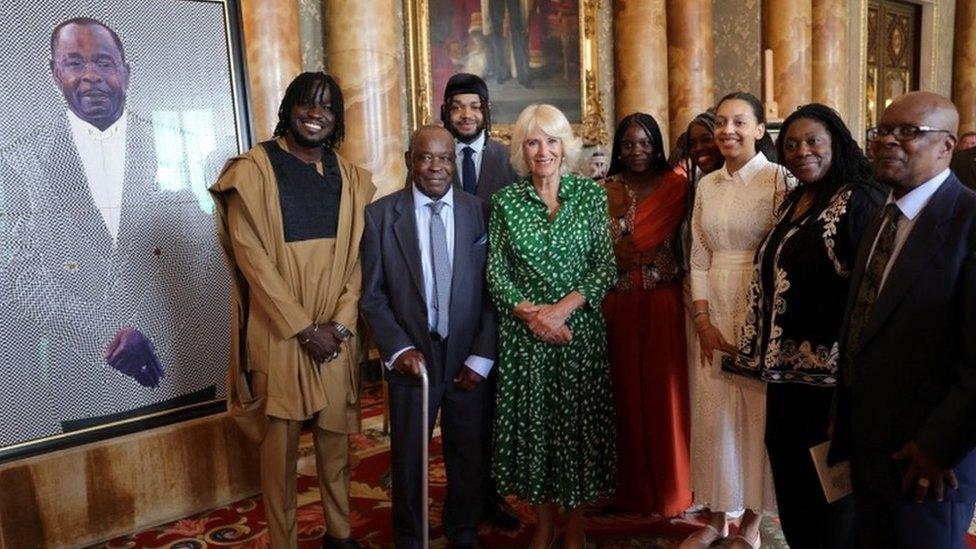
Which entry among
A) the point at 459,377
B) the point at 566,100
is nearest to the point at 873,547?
the point at 459,377

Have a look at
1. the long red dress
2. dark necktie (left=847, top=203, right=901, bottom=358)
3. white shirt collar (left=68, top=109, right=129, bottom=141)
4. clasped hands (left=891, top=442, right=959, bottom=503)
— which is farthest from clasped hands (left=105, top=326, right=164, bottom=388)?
clasped hands (left=891, top=442, right=959, bottom=503)

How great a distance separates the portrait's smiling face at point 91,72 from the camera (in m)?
3.08

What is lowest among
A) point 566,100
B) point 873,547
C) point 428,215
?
point 873,547

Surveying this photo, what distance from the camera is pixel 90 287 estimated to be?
10.5 ft

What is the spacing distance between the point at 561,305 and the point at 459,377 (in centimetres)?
47

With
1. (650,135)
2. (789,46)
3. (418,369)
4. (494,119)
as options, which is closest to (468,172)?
(650,135)

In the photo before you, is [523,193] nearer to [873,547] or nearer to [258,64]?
[873,547]

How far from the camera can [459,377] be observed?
9.25ft

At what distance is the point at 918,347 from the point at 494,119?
Result: 5.49 metres

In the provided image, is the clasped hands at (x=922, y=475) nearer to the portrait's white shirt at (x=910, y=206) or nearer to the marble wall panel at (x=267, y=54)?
the portrait's white shirt at (x=910, y=206)

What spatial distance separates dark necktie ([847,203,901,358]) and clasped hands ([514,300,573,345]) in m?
1.00

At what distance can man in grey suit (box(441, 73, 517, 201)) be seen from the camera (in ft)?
11.3

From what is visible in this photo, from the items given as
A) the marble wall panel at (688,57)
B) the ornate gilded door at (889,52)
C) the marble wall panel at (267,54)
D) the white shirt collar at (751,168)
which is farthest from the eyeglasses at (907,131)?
the ornate gilded door at (889,52)

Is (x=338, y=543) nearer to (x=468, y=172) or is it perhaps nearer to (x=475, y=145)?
(x=468, y=172)
